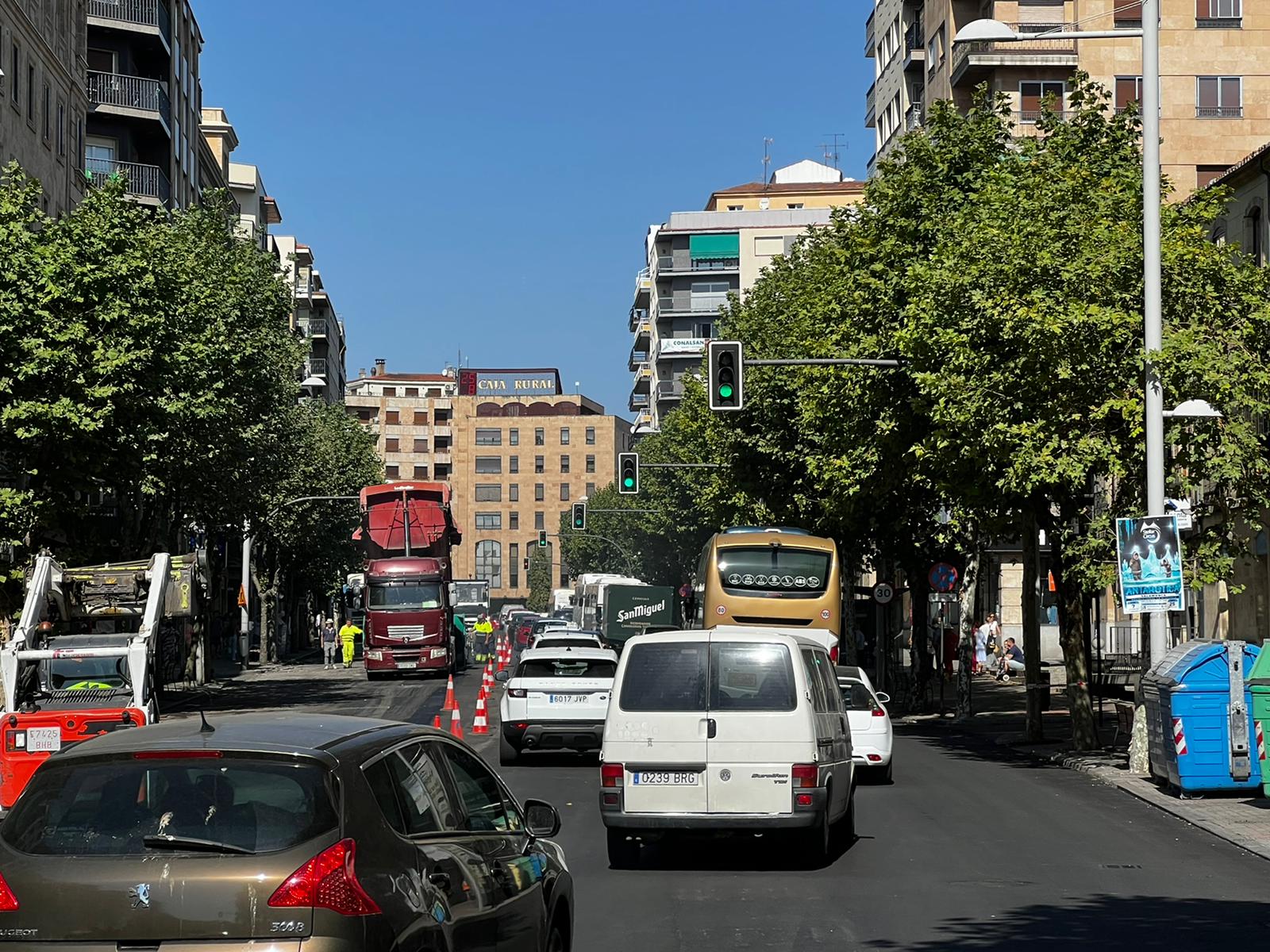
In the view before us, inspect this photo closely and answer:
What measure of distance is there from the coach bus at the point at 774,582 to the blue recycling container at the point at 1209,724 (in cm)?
1575

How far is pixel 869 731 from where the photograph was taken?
21297 millimetres

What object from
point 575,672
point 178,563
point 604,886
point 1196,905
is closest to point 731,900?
point 604,886

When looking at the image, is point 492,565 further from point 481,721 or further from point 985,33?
point 985,33

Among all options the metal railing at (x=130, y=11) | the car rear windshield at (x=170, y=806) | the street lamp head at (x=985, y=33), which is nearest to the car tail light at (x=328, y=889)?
the car rear windshield at (x=170, y=806)

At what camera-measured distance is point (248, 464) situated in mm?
45531

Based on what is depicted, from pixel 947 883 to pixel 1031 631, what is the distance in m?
16.1

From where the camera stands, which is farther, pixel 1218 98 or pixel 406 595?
pixel 1218 98

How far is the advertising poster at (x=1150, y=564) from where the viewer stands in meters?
21.2

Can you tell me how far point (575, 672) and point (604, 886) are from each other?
11432 mm

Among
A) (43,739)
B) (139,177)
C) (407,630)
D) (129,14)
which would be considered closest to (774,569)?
(43,739)

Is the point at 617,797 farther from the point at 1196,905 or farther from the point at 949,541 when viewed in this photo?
the point at 949,541

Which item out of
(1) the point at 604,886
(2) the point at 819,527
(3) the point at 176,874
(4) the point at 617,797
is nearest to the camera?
(3) the point at 176,874

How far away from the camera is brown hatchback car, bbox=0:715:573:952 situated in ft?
18.4

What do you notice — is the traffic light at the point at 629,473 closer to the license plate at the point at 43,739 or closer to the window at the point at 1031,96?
the window at the point at 1031,96
